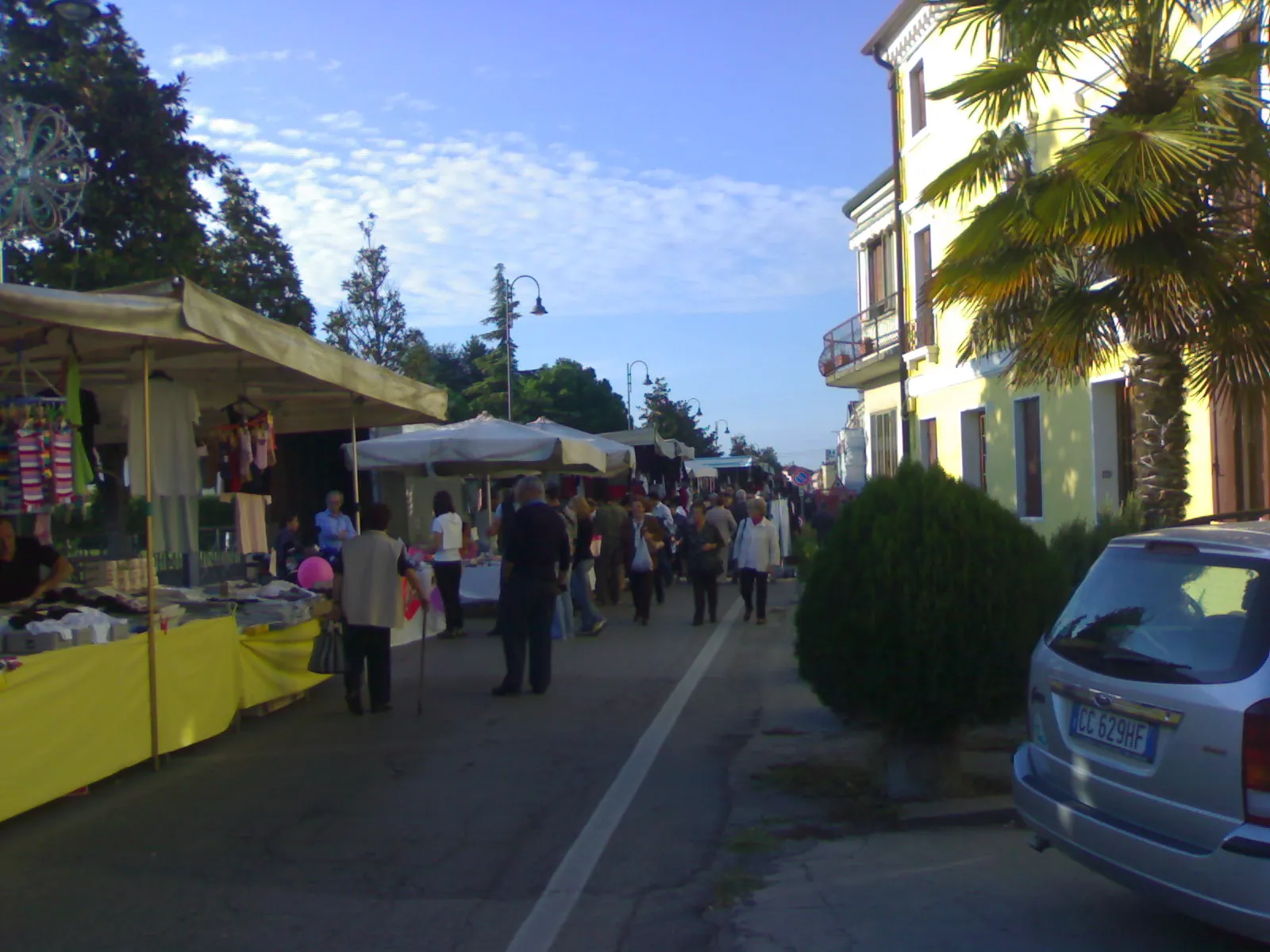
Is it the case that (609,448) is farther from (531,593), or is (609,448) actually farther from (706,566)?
(531,593)

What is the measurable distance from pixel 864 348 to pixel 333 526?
16626 millimetres

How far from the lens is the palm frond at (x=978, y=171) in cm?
1154

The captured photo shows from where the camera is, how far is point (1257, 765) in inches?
149

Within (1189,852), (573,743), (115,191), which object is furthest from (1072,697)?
(115,191)

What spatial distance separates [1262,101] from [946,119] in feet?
43.4

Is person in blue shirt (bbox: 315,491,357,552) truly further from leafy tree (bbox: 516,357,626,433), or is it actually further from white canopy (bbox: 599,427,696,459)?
leafy tree (bbox: 516,357,626,433)

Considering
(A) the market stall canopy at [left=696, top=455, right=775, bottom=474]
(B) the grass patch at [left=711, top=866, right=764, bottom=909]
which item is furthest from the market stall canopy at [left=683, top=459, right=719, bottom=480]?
(B) the grass patch at [left=711, top=866, right=764, bottom=909]

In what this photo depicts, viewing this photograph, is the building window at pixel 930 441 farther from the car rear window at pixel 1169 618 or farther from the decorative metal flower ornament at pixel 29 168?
the car rear window at pixel 1169 618

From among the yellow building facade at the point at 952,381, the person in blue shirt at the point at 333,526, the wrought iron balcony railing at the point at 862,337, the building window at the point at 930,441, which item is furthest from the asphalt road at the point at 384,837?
the wrought iron balcony railing at the point at 862,337

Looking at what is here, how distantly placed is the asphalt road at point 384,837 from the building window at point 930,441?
15801 millimetres

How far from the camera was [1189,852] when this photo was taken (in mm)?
3951

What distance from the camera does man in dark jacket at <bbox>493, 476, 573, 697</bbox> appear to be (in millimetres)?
10570

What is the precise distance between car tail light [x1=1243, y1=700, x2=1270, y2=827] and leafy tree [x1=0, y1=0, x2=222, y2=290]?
2721 centimetres

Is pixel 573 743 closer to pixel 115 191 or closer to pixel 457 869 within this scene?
pixel 457 869
